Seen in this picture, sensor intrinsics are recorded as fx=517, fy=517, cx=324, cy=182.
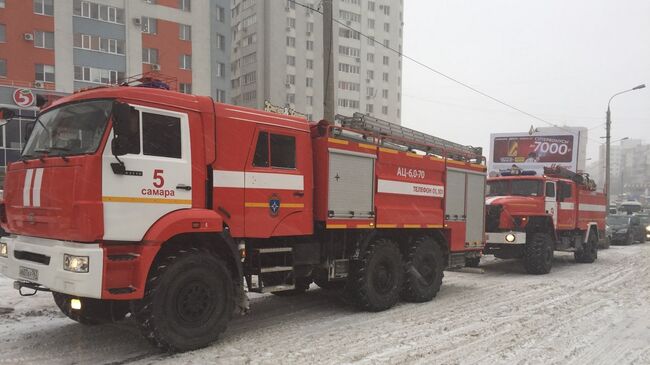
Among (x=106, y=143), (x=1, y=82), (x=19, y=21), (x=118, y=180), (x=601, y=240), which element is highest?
(x=19, y=21)

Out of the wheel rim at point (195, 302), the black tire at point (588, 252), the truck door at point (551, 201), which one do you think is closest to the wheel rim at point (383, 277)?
the wheel rim at point (195, 302)

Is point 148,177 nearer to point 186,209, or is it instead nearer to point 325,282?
point 186,209

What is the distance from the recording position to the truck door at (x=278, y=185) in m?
6.33

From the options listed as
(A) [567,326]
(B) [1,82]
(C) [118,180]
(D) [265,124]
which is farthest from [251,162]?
(B) [1,82]

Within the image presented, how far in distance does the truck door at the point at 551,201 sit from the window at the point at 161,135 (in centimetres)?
1106

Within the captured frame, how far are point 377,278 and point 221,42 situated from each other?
128 ft

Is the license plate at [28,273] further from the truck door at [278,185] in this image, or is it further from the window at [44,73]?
the window at [44,73]

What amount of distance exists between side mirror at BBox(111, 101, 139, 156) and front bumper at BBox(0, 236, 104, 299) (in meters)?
0.98

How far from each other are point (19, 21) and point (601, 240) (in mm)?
35645

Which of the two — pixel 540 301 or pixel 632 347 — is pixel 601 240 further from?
pixel 632 347

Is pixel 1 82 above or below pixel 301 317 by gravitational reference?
above

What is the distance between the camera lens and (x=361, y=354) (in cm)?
559

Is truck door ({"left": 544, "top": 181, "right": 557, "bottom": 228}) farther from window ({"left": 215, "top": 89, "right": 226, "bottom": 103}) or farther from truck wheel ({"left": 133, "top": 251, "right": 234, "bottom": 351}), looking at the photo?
window ({"left": 215, "top": 89, "right": 226, "bottom": 103})

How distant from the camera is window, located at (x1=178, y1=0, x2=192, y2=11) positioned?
1550 inches
